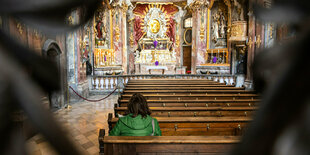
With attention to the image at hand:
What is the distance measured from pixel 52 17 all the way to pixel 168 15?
17360 mm

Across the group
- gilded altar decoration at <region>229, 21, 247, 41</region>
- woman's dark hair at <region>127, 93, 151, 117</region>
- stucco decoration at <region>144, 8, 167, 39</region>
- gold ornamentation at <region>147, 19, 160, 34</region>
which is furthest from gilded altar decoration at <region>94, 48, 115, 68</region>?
woman's dark hair at <region>127, 93, 151, 117</region>

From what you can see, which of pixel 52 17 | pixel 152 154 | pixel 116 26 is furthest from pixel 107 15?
pixel 52 17

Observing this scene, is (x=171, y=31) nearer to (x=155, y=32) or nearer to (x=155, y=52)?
(x=155, y=32)

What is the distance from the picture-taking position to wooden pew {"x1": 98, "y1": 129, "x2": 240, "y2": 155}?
1.70 meters

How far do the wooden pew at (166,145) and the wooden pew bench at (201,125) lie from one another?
81 centimetres

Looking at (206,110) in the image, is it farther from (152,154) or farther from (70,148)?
(70,148)

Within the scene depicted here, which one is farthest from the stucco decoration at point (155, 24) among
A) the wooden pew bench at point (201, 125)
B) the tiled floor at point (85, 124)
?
the wooden pew bench at point (201, 125)

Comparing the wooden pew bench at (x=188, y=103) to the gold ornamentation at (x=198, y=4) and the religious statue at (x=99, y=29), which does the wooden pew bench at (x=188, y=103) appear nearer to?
the religious statue at (x=99, y=29)

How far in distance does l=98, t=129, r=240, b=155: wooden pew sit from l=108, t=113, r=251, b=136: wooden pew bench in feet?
2.67

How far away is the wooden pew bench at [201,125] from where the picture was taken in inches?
102

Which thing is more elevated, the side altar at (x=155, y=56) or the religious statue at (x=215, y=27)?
the religious statue at (x=215, y=27)

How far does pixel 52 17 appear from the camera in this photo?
0.40 metres

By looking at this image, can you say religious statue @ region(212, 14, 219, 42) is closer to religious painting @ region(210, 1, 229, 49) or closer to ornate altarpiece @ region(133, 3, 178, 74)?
religious painting @ region(210, 1, 229, 49)

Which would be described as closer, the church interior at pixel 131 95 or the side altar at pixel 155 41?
the church interior at pixel 131 95
